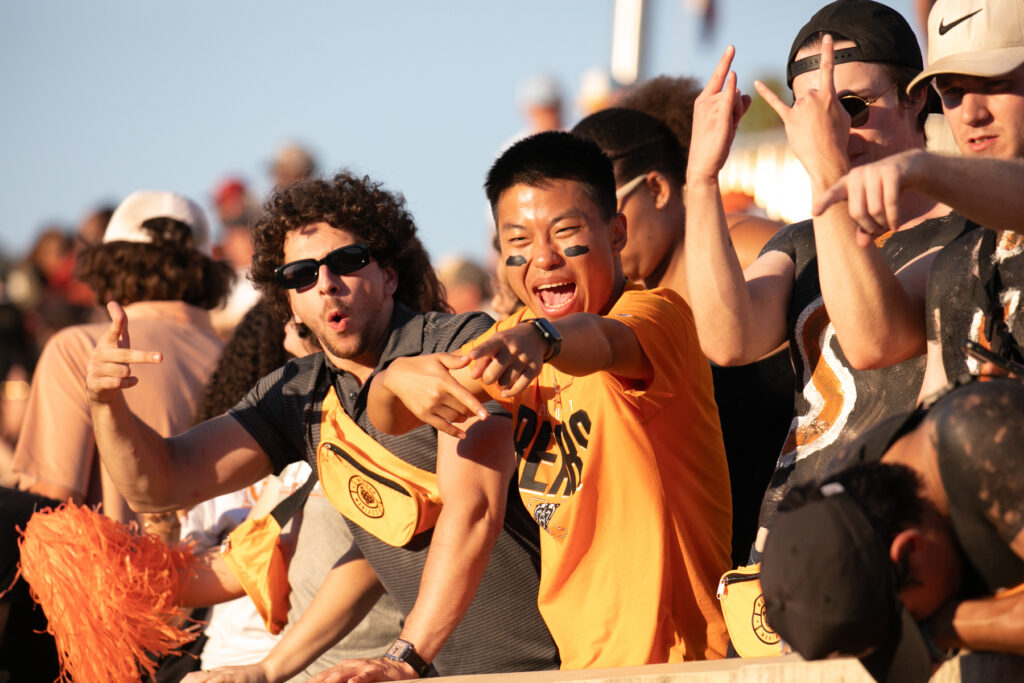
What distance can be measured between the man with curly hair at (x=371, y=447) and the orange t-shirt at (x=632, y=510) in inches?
9.6

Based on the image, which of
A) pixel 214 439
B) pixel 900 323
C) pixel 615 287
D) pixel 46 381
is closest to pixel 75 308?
pixel 46 381

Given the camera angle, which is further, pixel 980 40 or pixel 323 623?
pixel 323 623

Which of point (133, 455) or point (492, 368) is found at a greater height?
point (492, 368)

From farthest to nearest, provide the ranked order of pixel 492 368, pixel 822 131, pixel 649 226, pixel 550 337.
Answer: pixel 649 226, pixel 822 131, pixel 550 337, pixel 492 368

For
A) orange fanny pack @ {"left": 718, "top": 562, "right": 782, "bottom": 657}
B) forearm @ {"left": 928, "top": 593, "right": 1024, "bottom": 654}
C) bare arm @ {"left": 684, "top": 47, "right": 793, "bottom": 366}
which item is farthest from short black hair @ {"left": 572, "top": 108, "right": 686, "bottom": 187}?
forearm @ {"left": 928, "top": 593, "right": 1024, "bottom": 654}

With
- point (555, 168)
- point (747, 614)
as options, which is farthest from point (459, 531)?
point (555, 168)

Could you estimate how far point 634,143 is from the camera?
4.00 meters

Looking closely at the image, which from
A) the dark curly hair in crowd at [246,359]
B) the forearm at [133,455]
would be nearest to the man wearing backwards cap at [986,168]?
the forearm at [133,455]

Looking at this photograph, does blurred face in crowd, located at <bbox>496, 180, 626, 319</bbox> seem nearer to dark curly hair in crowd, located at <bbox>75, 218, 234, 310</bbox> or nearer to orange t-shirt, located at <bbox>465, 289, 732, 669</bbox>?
orange t-shirt, located at <bbox>465, 289, 732, 669</bbox>

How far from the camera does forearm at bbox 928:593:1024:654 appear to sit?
175 centimetres

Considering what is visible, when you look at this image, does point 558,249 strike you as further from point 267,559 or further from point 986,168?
point 267,559

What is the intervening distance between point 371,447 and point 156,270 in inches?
85.3

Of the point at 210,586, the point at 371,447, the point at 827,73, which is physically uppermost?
the point at 827,73

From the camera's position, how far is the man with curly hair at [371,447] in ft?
9.36
